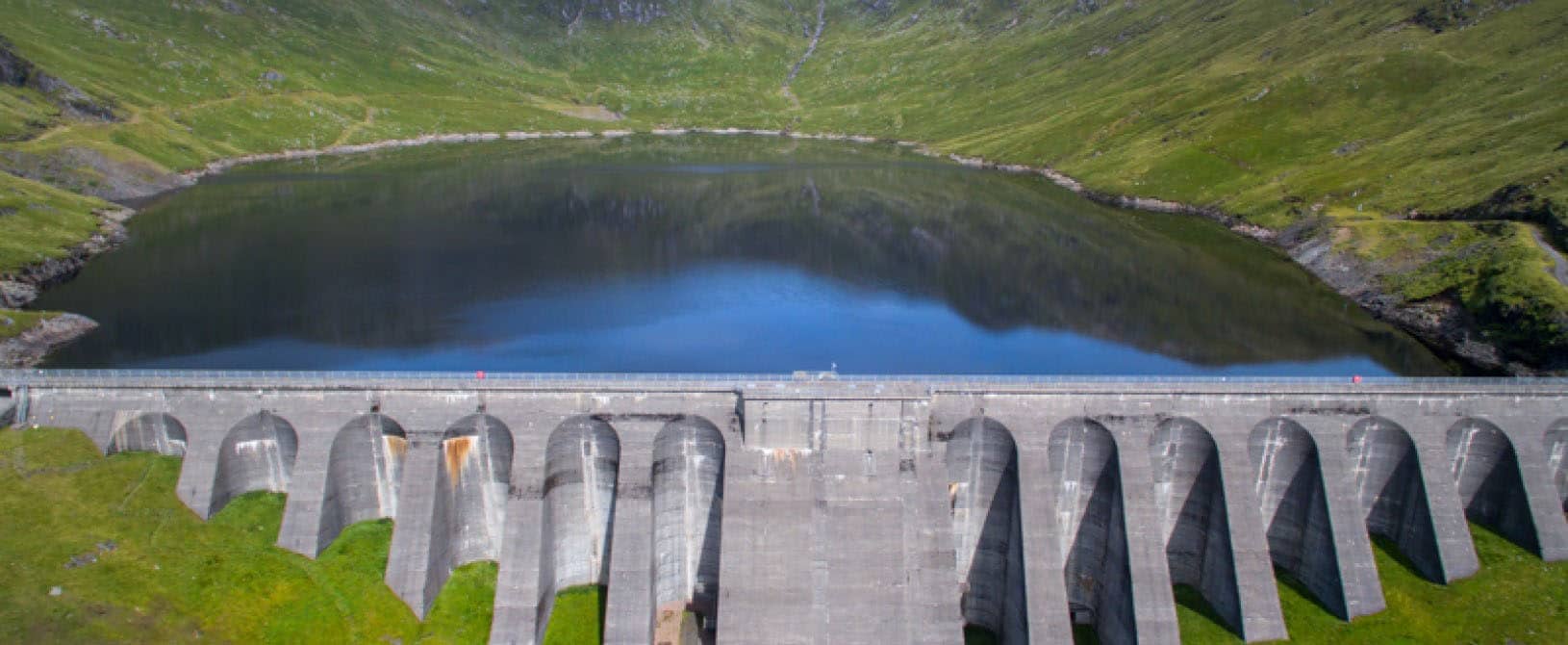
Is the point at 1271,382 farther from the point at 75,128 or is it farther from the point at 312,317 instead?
the point at 75,128

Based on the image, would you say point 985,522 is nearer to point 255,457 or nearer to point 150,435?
point 255,457

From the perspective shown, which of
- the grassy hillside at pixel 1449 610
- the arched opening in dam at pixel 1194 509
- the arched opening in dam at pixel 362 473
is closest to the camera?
the grassy hillside at pixel 1449 610

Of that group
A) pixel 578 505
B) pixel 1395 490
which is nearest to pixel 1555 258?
pixel 1395 490

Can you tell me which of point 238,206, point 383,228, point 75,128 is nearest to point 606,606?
point 383,228

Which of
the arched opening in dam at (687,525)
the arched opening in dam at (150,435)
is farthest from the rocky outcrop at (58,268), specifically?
the arched opening in dam at (687,525)

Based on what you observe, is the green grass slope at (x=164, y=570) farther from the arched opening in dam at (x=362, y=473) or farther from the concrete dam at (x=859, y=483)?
the concrete dam at (x=859, y=483)

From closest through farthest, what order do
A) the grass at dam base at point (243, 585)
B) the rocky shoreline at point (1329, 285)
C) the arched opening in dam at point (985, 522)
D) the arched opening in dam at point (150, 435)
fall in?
1. the grass at dam base at point (243, 585)
2. the arched opening in dam at point (985, 522)
3. the arched opening in dam at point (150, 435)
4. the rocky shoreline at point (1329, 285)
